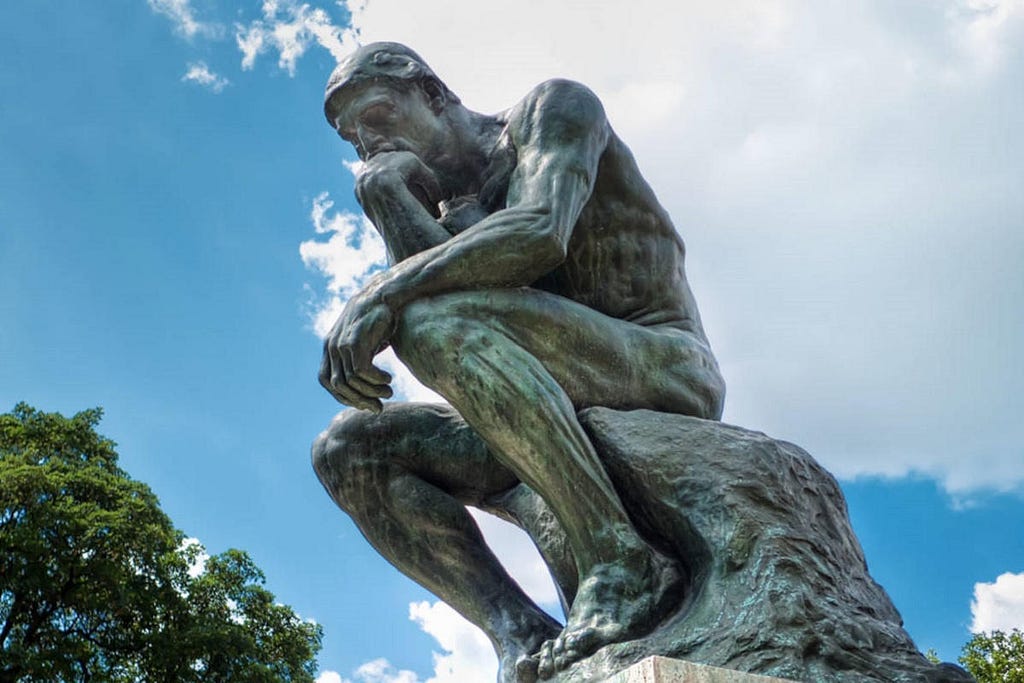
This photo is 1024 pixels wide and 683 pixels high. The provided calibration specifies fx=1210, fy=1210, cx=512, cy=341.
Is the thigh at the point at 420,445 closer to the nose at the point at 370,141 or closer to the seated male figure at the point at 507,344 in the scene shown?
the seated male figure at the point at 507,344

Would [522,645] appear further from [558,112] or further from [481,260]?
[558,112]

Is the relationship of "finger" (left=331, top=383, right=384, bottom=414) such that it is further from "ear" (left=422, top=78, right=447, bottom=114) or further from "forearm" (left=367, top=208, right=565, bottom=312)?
"ear" (left=422, top=78, right=447, bottom=114)

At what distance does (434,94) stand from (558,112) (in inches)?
28.0

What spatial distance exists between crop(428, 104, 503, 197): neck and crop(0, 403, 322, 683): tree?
17516 millimetres

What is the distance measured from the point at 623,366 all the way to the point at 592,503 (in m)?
0.60

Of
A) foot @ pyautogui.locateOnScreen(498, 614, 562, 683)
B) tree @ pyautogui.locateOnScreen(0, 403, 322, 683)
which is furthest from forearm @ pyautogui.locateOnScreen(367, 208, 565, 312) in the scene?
tree @ pyautogui.locateOnScreen(0, 403, 322, 683)

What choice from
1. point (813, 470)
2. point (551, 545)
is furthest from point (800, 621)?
point (551, 545)

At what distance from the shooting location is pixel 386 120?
4.89 meters

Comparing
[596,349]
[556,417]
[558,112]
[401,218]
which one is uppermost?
[558,112]

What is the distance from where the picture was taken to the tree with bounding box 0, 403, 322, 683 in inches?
830

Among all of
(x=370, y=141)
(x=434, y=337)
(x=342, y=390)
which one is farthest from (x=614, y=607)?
(x=370, y=141)

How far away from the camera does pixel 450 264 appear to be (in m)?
4.12

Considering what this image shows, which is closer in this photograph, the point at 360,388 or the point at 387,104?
the point at 360,388

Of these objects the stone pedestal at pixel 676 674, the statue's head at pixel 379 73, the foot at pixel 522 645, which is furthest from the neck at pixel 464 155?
the stone pedestal at pixel 676 674
